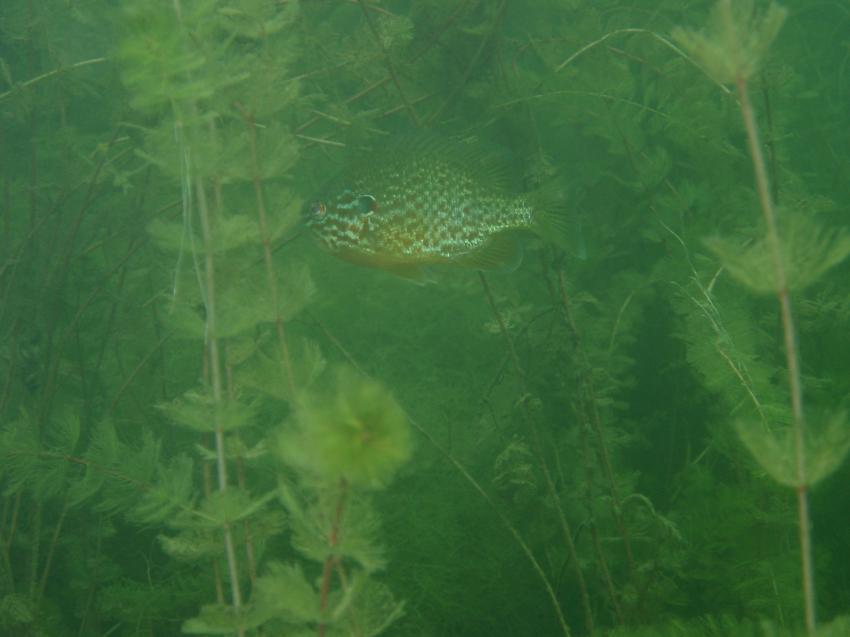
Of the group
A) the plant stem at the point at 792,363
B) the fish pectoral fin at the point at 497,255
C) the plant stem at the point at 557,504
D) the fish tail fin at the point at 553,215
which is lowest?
the plant stem at the point at 557,504

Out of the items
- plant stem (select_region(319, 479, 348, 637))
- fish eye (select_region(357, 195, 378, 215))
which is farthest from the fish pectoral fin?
plant stem (select_region(319, 479, 348, 637))

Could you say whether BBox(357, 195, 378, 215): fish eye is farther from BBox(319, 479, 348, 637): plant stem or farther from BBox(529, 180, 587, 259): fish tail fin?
BBox(319, 479, 348, 637): plant stem

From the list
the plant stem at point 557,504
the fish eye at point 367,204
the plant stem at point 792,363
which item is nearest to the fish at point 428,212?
the fish eye at point 367,204

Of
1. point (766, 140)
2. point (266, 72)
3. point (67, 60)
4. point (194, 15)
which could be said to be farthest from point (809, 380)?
point (67, 60)

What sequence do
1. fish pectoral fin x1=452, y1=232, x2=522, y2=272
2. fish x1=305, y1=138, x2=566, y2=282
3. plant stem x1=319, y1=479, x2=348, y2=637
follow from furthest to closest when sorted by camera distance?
1. fish pectoral fin x1=452, y1=232, x2=522, y2=272
2. fish x1=305, y1=138, x2=566, y2=282
3. plant stem x1=319, y1=479, x2=348, y2=637

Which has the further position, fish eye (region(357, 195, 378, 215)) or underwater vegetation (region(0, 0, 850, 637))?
fish eye (region(357, 195, 378, 215))

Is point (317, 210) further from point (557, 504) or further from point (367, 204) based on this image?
point (557, 504)

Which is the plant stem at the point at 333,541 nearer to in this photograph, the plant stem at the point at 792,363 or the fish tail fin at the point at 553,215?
the plant stem at the point at 792,363
